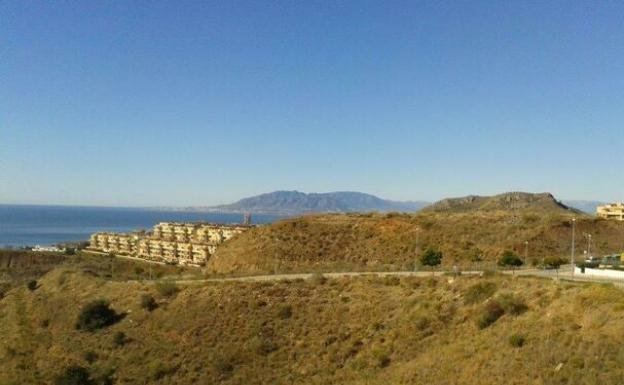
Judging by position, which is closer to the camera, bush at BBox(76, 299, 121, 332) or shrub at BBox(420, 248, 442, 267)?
bush at BBox(76, 299, 121, 332)

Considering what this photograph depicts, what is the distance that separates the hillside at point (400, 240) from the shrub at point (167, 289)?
1688 centimetres

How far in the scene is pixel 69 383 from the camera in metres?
24.0

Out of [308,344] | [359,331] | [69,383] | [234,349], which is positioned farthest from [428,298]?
[69,383]

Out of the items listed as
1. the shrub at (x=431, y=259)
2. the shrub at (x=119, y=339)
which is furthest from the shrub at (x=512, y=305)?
the shrub at (x=431, y=259)

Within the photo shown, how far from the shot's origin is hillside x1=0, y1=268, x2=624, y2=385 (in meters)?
17.8

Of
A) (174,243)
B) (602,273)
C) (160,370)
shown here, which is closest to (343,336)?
(160,370)

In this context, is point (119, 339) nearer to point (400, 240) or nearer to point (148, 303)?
point (148, 303)

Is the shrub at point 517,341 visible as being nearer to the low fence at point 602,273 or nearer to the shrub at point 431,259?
the low fence at point 602,273

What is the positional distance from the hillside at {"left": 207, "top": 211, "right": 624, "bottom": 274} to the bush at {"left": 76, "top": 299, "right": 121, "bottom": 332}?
20.1m

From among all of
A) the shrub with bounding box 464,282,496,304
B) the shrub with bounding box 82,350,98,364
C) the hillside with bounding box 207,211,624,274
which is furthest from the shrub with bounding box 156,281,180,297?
the shrub with bounding box 464,282,496,304

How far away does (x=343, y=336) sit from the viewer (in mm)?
25109

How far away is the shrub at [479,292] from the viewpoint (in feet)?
80.8

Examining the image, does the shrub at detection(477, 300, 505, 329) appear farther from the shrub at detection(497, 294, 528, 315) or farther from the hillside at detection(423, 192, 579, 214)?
the hillside at detection(423, 192, 579, 214)

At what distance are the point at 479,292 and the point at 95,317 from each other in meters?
22.7
